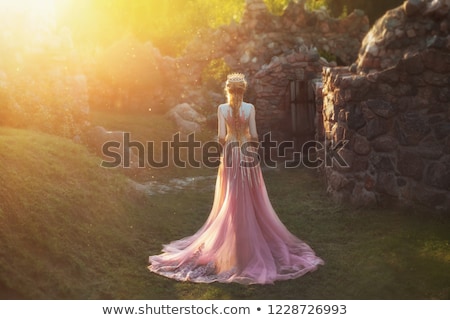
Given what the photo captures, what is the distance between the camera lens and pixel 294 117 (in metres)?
14.2

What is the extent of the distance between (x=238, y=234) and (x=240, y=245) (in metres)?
0.13

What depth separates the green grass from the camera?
19.8ft

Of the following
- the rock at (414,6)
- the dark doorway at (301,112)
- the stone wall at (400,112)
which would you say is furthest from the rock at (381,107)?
the dark doorway at (301,112)

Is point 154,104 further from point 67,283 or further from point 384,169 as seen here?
→ point 67,283

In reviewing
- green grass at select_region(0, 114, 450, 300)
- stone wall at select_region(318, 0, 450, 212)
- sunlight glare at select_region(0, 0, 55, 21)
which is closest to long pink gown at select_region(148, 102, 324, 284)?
green grass at select_region(0, 114, 450, 300)

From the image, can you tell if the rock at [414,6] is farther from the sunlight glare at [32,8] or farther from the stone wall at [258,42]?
the stone wall at [258,42]

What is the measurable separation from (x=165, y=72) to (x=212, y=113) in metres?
3.31

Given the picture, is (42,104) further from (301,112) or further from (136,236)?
A: (301,112)

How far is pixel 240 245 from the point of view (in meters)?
6.48

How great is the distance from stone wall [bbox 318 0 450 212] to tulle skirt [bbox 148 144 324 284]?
226 centimetres

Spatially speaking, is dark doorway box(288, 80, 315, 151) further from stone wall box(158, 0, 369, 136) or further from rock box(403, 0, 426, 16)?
rock box(403, 0, 426, 16)

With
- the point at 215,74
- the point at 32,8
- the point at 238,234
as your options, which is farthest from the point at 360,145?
the point at 215,74

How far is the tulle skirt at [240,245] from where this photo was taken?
250 inches
